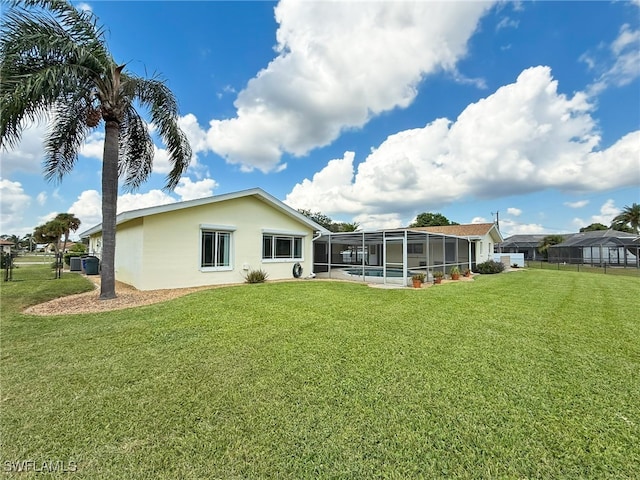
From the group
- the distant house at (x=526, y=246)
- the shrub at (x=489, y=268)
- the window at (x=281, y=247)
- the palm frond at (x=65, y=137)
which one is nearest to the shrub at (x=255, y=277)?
the window at (x=281, y=247)

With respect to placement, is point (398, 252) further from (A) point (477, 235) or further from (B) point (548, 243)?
(B) point (548, 243)

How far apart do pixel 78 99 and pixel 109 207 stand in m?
3.55

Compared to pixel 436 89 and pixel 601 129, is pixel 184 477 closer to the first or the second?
pixel 436 89

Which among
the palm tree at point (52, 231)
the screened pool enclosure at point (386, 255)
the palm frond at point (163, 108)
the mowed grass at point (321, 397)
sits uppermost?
the palm frond at point (163, 108)

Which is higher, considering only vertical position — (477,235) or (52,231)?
(52,231)

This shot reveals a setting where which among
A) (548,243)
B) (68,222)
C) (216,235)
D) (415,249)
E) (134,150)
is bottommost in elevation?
(415,249)

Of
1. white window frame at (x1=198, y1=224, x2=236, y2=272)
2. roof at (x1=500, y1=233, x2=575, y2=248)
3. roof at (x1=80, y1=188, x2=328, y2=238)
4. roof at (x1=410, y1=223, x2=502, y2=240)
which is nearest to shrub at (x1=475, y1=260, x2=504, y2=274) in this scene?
roof at (x1=410, y1=223, x2=502, y2=240)

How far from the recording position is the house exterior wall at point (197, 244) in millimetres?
11219

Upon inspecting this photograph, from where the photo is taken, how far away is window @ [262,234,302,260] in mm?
15055

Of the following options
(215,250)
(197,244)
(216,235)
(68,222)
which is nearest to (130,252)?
(197,244)

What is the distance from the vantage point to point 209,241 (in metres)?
12.9

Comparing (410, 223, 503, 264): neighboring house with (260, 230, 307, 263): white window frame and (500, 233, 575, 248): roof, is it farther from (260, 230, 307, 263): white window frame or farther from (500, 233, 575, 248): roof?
(500, 233, 575, 248): roof

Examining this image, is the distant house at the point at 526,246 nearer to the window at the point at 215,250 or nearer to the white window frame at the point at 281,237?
the white window frame at the point at 281,237

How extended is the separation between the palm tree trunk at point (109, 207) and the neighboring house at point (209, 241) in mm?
1526
